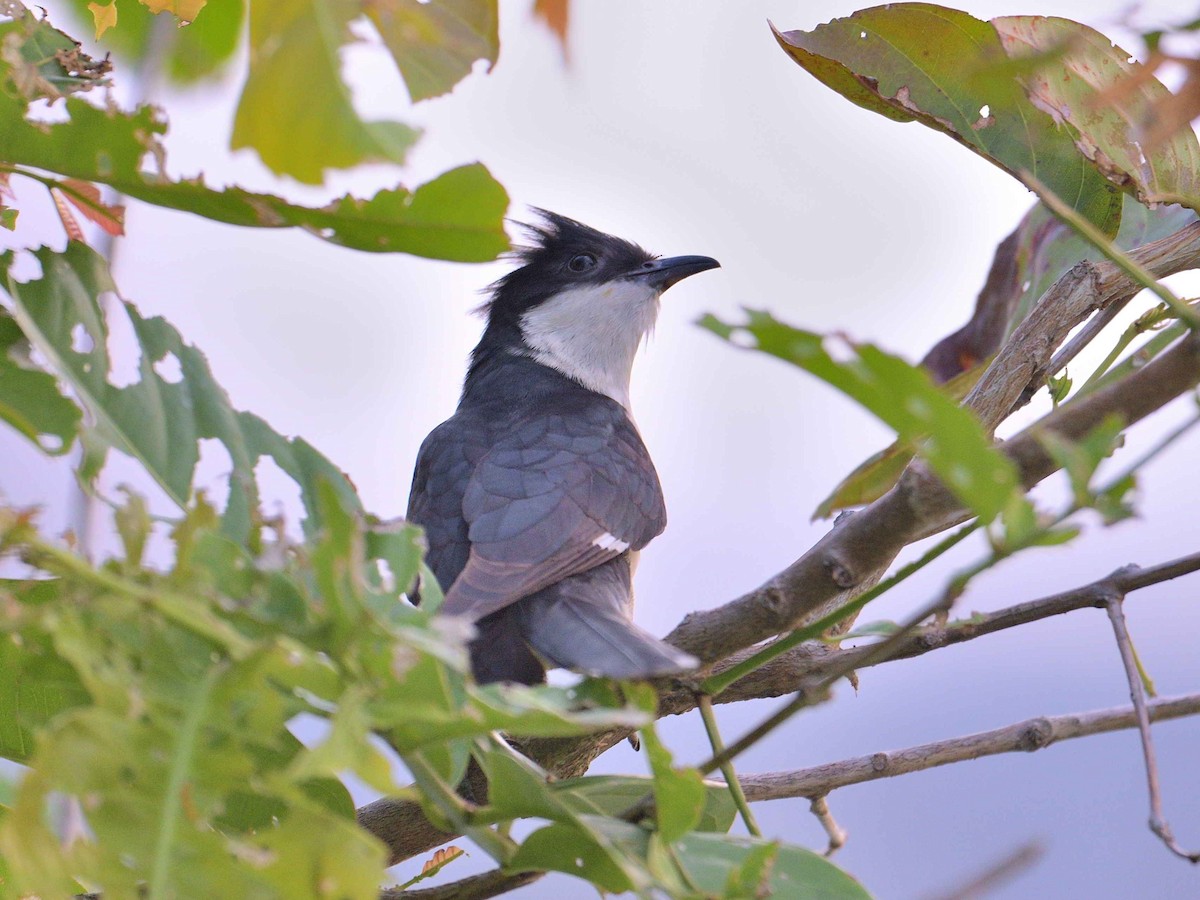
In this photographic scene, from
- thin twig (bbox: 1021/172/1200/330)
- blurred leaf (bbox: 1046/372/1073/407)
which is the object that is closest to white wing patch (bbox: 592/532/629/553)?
blurred leaf (bbox: 1046/372/1073/407)

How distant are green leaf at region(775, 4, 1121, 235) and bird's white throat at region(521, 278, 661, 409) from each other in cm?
264

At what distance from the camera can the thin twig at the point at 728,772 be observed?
1284 mm

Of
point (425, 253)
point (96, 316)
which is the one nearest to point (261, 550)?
point (425, 253)

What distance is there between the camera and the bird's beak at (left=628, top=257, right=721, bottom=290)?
482cm

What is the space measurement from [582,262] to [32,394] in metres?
3.69

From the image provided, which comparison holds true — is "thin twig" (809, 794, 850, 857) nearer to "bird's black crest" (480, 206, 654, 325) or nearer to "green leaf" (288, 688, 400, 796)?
"green leaf" (288, 688, 400, 796)

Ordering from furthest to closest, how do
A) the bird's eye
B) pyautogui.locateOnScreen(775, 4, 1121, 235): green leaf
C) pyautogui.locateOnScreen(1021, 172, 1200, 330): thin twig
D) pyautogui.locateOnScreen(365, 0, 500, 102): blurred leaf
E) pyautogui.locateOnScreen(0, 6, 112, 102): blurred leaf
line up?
1. the bird's eye
2. pyautogui.locateOnScreen(775, 4, 1121, 235): green leaf
3. pyautogui.locateOnScreen(0, 6, 112, 102): blurred leaf
4. pyautogui.locateOnScreen(365, 0, 500, 102): blurred leaf
5. pyautogui.locateOnScreen(1021, 172, 1200, 330): thin twig

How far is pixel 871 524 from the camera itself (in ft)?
4.36

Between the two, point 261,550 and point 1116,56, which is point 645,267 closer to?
point 1116,56

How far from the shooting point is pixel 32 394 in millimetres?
1375

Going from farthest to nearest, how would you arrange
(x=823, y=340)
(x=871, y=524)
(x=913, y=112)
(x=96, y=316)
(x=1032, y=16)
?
(x=913, y=112), (x=1032, y=16), (x=96, y=316), (x=871, y=524), (x=823, y=340)

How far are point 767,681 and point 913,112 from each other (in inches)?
39.9

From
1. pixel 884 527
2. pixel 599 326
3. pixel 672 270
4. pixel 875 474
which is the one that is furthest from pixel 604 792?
pixel 672 270

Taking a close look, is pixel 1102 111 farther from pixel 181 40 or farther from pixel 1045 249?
pixel 181 40
